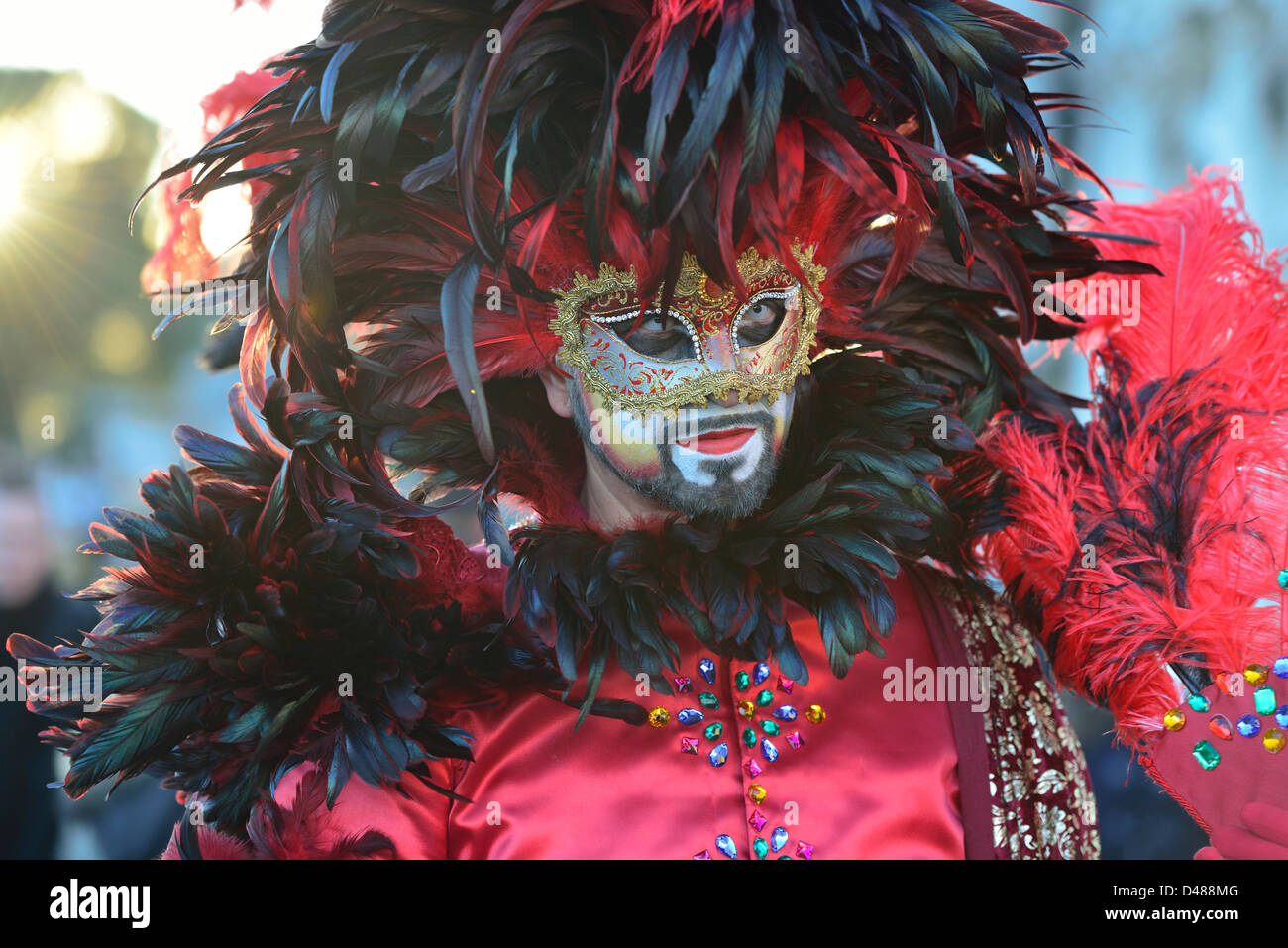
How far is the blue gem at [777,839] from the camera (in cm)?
138

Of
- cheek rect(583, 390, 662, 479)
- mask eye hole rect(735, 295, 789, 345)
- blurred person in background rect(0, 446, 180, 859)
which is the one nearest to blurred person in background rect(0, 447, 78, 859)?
blurred person in background rect(0, 446, 180, 859)

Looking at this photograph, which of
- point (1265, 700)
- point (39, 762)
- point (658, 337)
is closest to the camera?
point (1265, 700)

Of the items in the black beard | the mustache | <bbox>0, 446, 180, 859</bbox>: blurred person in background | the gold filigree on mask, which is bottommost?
<bbox>0, 446, 180, 859</bbox>: blurred person in background

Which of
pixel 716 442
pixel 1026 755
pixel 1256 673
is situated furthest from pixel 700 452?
pixel 1256 673

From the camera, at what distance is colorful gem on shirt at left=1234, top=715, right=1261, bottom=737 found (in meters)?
1.31

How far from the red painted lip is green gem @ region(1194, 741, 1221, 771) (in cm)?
71

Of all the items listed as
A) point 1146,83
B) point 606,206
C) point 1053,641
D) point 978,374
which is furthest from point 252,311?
point 1146,83

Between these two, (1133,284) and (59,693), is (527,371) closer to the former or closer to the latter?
(59,693)

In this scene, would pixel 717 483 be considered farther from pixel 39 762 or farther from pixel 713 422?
pixel 39 762

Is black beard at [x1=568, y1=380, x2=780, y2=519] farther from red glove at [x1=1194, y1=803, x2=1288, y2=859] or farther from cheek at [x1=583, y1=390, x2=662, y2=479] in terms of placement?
red glove at [x1=1194, y1=803, x2=1288, y2=859]

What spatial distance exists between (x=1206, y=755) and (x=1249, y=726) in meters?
0.07

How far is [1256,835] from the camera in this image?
4.27 ft

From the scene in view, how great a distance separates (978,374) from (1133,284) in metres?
0.26
